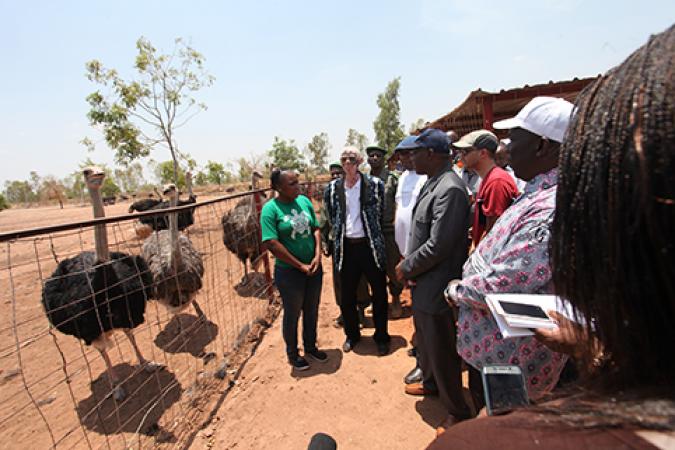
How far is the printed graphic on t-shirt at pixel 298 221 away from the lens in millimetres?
3367

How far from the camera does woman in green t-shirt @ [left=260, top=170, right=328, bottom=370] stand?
329cm

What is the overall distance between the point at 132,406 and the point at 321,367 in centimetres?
176

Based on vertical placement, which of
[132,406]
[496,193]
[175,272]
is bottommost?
[132,406]

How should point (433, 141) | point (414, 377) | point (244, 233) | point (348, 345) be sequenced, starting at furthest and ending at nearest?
point (244, 233), point (348, 345), point (414, 377), point (433, 141)

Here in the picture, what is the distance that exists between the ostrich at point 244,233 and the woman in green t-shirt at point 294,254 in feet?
6.92

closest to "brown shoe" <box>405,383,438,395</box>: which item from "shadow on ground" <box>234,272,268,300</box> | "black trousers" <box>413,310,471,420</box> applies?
"black trousers" <box>413,310,471,420</box>

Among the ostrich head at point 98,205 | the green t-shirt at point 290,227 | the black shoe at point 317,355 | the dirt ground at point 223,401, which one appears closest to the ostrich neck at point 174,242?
the ostrich head at point 98,205

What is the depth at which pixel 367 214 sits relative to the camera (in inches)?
140

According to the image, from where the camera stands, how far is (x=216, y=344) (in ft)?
14.0

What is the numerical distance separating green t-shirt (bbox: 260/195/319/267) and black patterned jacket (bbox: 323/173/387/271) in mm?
279

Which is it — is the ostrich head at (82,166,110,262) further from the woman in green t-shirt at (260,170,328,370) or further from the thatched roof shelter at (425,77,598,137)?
the thatched roof shelter at (425,77,598,137)

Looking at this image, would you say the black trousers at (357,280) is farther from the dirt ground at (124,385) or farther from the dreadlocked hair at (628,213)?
the dreadlocked hair at (628,213)

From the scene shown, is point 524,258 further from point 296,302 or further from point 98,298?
point 98,298

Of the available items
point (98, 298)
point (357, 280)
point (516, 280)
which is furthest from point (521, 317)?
point (98, 298)
